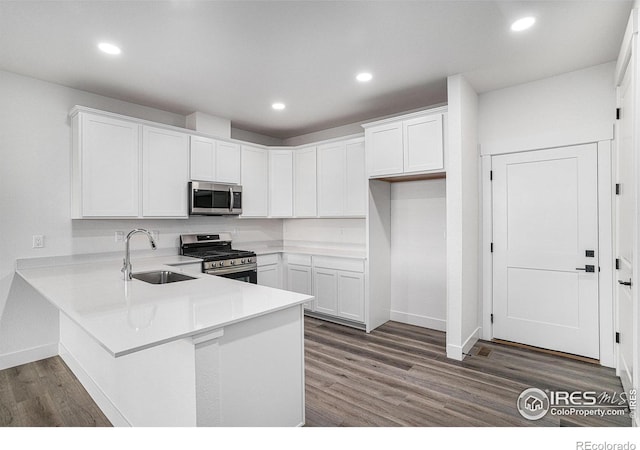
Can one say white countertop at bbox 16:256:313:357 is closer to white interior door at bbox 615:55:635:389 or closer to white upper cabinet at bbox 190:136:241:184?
white upper cabinet at bbox 190:136:241:184

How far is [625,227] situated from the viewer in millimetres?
2520

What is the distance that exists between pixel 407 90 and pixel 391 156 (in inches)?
28.0

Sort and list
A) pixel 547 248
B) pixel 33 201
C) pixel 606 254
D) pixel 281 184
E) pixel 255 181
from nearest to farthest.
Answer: pixel 606 254
pixel 33 201
pixel 547 248
pixel 255 181
pixel 281 184

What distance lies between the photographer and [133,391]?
202cm

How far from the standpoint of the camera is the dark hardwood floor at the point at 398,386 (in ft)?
7.50

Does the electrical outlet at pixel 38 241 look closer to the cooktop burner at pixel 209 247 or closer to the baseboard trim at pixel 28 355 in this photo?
the baseboard trim at pixel 28 355

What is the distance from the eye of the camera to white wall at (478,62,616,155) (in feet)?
10.00

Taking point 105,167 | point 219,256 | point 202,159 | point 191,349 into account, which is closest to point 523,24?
point 191,349

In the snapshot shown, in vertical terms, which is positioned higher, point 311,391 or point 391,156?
point 391,156

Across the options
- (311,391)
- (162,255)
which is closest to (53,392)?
(162,255)

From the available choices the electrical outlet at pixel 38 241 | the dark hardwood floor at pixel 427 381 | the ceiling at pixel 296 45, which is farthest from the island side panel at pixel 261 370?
the electrical outlet at pixel 38 241

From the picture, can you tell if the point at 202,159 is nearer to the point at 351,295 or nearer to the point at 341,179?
the point at 341,179

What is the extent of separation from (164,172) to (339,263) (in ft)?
7.71

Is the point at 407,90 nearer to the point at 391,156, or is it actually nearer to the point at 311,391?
the point at 391,156
